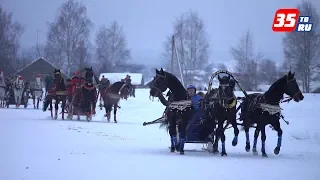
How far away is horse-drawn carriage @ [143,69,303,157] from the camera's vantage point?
13.1 meters

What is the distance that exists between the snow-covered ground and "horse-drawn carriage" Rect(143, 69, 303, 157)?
501 mm

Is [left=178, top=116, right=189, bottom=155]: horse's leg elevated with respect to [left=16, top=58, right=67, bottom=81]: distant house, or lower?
lower

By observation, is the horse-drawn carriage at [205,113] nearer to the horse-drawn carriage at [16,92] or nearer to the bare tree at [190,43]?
the horse-drawn carriage at [16,92]

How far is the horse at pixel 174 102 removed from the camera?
1339 centimetres

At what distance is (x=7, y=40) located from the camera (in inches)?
2206

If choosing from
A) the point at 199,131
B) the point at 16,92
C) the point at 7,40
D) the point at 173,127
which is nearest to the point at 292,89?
the point at 199,131

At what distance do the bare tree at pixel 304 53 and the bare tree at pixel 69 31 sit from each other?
84.9 ft

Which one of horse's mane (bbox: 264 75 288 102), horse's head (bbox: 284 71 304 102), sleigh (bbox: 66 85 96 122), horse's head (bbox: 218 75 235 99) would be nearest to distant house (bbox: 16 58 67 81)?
sleigh (bbox: 66 85 96 122)

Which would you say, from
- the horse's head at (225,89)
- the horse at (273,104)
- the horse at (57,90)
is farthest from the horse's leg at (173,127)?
the horse at (57,90)

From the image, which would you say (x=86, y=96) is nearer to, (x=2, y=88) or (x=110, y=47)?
(x=2, y=88)

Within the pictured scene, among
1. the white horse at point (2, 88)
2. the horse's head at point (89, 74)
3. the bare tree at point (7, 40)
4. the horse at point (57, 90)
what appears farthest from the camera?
the bare tree at point (7, 40)

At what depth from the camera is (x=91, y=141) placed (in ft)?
48.3

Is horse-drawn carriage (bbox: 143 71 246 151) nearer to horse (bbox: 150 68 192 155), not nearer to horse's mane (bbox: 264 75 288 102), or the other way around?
horse (bbox: 150 68 192 155)

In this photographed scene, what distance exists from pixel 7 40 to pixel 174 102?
152 ft
